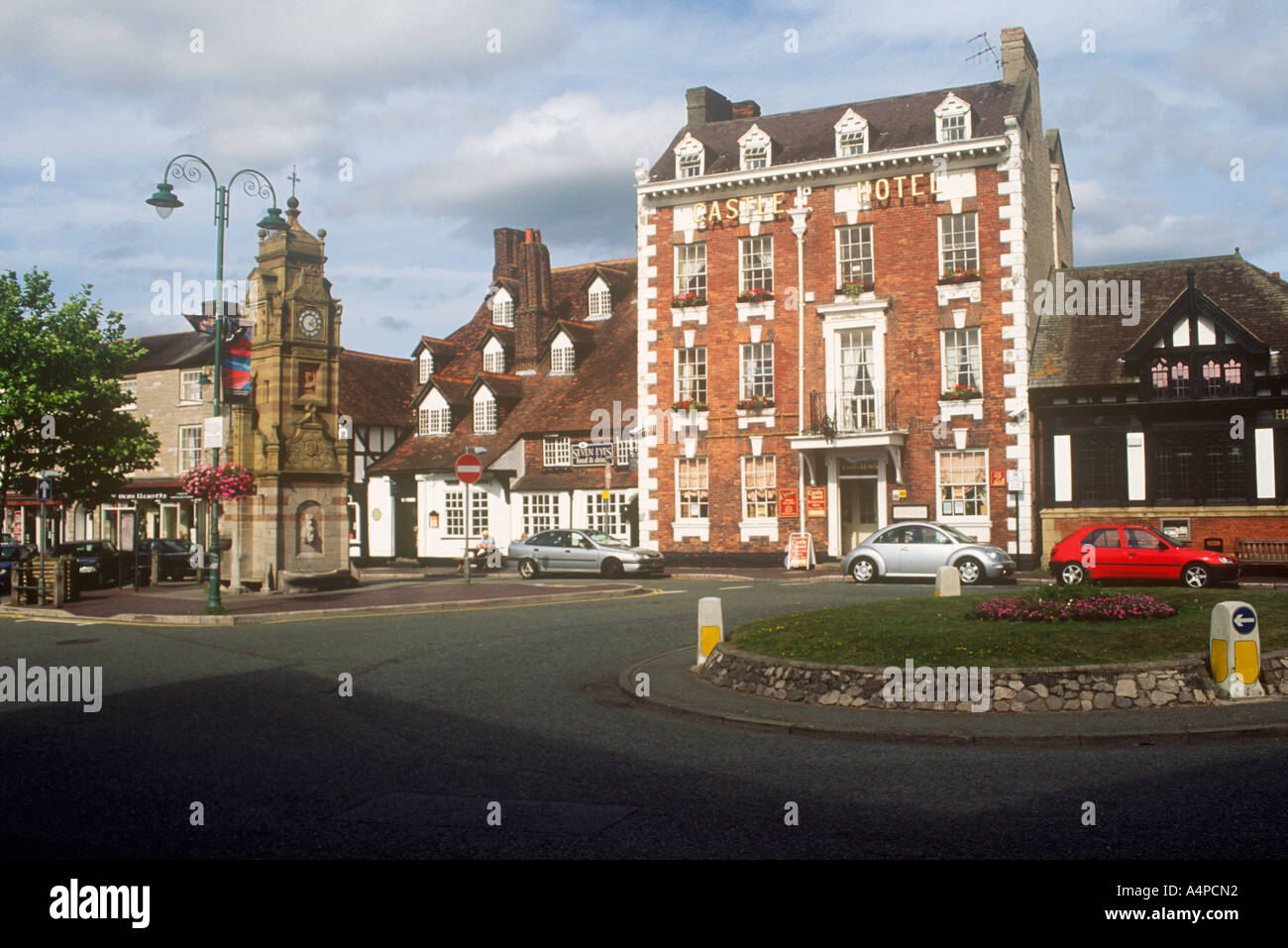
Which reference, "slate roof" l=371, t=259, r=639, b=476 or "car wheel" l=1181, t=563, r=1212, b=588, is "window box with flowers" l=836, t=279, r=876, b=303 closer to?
"slate roof" l=371, t=259, r=639, b=476

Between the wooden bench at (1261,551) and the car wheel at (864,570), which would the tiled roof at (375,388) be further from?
the wooden bench at (1261,551)

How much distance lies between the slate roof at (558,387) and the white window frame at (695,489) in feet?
8.67

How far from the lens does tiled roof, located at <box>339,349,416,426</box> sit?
46.5 meters

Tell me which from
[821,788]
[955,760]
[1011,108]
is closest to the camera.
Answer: [821,788]

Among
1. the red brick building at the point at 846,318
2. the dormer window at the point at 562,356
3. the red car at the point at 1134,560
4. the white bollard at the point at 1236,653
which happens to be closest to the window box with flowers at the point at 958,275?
the red brick building at the point at 846,318

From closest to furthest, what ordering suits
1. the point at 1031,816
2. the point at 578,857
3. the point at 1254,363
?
1. the point at 578,857
2. the point at 1031,816
3. the point at 1254,363

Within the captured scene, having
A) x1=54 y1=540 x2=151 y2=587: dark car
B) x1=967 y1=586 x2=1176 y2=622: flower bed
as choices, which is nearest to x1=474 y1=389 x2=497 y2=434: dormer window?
x1=54 y1=540 x2=151 y2=587: dark car

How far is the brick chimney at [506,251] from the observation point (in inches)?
1927

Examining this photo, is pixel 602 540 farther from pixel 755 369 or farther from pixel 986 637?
pixel 986 637

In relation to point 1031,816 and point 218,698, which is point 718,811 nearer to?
point 1031,816

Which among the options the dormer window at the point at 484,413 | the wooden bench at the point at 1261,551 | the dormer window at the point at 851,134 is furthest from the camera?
the dormer window at the point at 484,413

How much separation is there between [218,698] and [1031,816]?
894 cm

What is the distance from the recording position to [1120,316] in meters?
34.1
